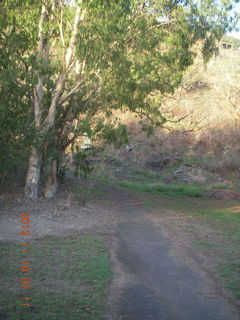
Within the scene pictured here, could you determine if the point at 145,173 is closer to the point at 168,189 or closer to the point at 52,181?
the point at 168,189

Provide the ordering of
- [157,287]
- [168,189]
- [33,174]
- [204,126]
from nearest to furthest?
[157,287] < [33,174] < [168,189] < [204,126]

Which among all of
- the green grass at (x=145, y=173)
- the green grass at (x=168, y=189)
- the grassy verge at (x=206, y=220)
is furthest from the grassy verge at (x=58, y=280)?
the green grass at (x=145, y=173)

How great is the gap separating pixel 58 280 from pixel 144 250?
3155 millimetres

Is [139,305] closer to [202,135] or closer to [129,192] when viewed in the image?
[129,192]

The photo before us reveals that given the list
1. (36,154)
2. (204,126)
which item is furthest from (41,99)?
(204,126)

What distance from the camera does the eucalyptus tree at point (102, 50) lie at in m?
13.1

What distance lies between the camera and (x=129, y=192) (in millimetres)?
22031

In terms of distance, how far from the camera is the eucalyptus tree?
13.1 meters

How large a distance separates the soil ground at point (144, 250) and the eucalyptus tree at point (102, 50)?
2.39 meters

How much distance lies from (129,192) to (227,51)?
25019 millimetres

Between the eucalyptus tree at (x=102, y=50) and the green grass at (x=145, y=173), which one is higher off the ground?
the eucalyptus tree at (x=102, y=50)
